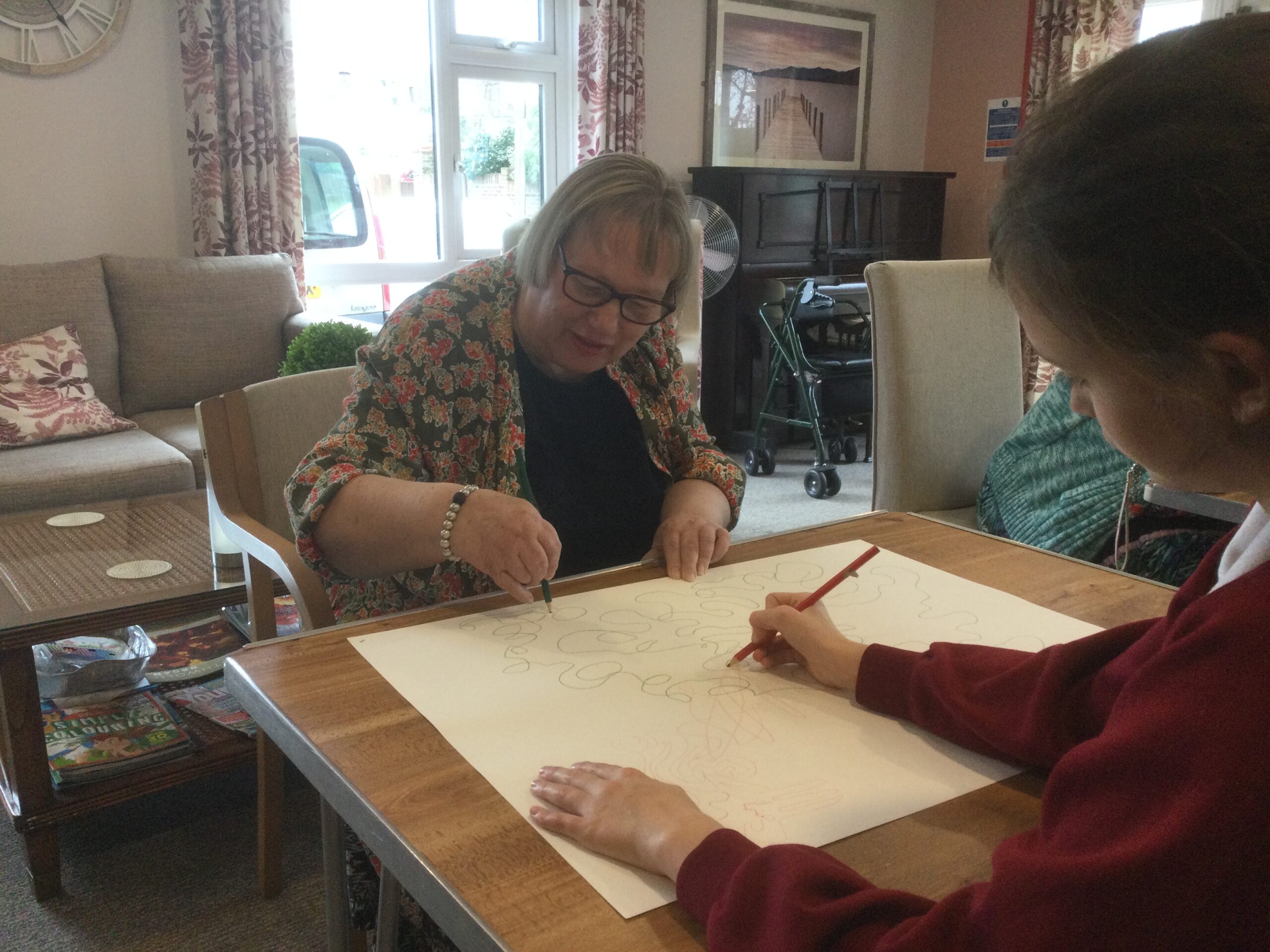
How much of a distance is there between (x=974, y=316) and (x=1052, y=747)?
1577mm

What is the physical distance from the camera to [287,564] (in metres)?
1.41

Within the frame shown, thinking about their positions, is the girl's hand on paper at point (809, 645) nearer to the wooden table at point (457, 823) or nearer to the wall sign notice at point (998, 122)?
the wooden table at point (457, 823)

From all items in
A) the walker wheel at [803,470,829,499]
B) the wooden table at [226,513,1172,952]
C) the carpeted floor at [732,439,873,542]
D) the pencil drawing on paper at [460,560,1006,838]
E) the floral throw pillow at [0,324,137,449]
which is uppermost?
the wooden table at [226,513,1172,952]

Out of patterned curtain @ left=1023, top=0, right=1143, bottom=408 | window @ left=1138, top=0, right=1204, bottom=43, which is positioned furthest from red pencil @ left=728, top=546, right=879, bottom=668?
window @ left=1138, top=0, right=1204, bottom=43

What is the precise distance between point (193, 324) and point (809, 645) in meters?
3.29

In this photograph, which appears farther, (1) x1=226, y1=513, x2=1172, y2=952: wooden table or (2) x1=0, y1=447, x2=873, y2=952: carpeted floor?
(2) x1=0, y1=447, x2=873, y2=952: carpeted floor

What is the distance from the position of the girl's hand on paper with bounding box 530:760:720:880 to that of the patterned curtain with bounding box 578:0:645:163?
4.15m

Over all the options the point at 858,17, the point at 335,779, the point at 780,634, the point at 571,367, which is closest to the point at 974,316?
the point at 571,367

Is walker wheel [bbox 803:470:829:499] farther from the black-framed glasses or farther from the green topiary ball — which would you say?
the black-framed glasses

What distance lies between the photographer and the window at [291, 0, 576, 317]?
13.8 feet

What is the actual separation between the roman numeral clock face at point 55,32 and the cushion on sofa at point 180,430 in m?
1.25

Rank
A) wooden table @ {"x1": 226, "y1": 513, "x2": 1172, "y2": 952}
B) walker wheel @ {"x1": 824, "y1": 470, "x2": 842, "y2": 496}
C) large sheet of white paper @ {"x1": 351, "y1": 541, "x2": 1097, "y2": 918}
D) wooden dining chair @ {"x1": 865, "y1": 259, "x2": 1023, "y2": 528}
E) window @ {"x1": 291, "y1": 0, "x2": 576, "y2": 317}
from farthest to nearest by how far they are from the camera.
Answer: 1. window @ {"x1": 291, "y1": 0, "x2": 576, "y2": 317}
2. walker wheel @ {"x1": 824, "y1": 470, "x2": 842, "y2": 496}
3. wooden dining chair @ {"x1": 865, "y1": 259, "x2": 1023, "y2": 528}
4. large sheet of white paper @ {"x1": 351, "y1": 541, "x2": 1097, "y2": 918}
5. wooden table @ {"x1": 226, "y1": 513, "x2": 1172, "y2": 952}

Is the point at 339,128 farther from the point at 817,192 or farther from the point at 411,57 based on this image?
the point at 817,192

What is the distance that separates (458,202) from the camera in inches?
180
